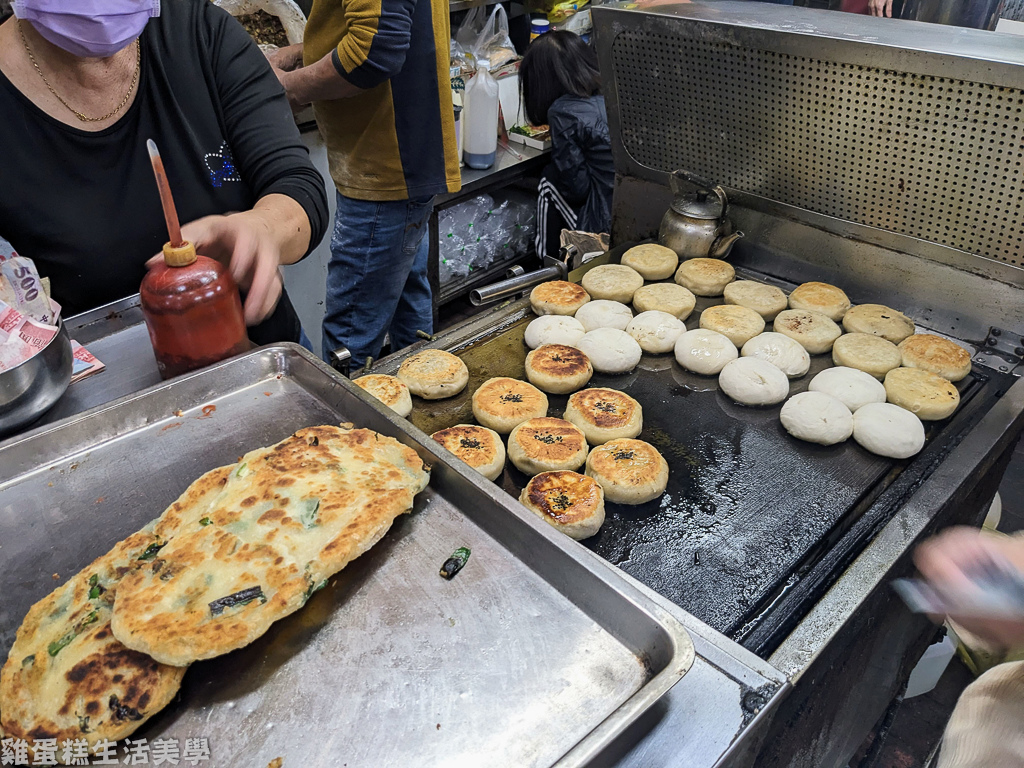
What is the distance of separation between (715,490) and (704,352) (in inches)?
26.6

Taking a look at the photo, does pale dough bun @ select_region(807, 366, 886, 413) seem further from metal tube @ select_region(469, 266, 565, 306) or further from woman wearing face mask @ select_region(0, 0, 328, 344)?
woman wearing face mask @ select_region(0, 0, 328, 344)

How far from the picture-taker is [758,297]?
2852mm

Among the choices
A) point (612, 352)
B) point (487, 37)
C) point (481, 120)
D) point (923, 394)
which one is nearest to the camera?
point (923, 394)

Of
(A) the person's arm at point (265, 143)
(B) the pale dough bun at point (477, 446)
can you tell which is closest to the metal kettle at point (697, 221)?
(B) the pale dough bun at point (477, 446)

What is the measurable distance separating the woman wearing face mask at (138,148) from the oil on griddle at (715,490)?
0.87 meters

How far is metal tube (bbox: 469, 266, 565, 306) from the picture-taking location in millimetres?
2617

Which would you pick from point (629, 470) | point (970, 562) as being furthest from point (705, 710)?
point (629, 470)

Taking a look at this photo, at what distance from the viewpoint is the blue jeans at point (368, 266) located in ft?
12.2

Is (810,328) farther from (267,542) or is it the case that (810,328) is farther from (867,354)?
(267,542)

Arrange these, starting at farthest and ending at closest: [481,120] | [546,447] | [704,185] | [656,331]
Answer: [481,120] → [704,185] → [656,331] → [546,447]

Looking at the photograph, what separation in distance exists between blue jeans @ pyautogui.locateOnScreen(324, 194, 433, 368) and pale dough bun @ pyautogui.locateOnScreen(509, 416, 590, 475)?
1752 mm

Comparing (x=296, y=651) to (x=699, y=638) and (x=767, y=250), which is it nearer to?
(x=699, y=638)

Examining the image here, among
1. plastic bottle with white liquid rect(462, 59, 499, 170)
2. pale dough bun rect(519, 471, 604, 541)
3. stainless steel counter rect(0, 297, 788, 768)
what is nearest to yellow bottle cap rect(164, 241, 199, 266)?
pale dough bun rect(519, 471, 604, 541)

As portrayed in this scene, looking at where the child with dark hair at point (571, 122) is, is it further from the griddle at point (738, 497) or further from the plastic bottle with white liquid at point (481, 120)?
the griddle at point (738, 497)
